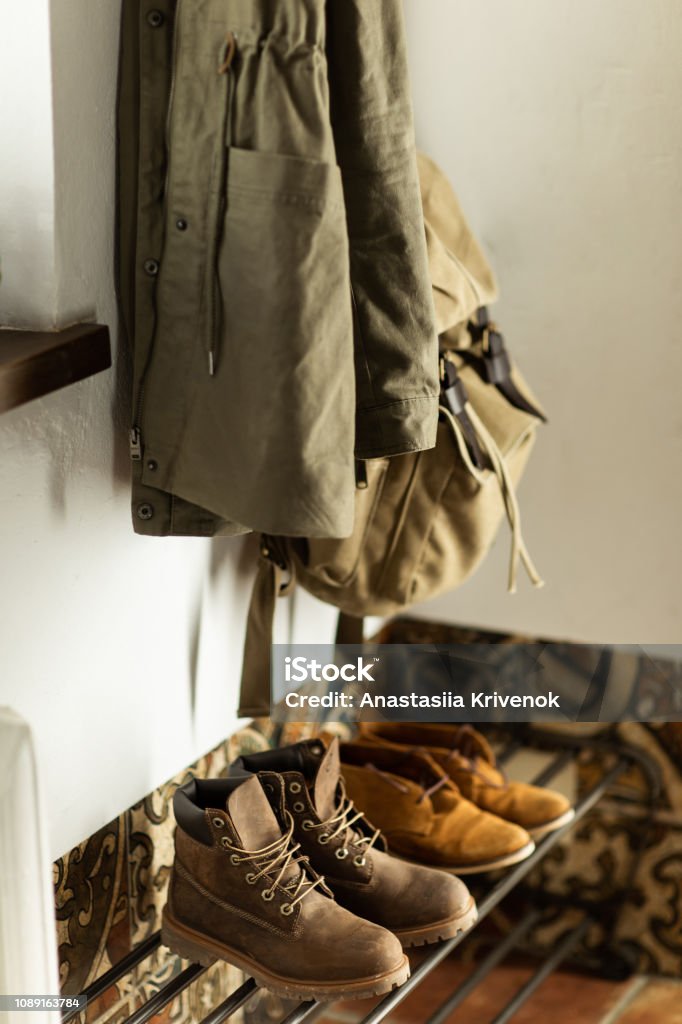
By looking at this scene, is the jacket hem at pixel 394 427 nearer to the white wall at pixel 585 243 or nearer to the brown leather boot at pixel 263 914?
the brown leather boot at pixel 263 914

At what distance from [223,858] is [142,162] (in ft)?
1.98

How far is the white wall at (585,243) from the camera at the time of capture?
138cm

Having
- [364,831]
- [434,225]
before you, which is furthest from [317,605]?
[434,225]

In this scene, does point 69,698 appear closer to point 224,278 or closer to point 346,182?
point 224,278

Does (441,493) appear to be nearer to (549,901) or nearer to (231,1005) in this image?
(231,1005)

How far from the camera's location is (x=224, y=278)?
2.97 feet

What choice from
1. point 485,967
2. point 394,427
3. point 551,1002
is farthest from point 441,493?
point 551,1002

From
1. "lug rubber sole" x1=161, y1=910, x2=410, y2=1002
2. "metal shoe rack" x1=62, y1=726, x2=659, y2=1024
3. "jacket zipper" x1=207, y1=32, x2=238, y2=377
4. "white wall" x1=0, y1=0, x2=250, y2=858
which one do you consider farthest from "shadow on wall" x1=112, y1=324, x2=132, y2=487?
"metal shoe rack" x1=62, y1=726, x2=659, y2=1024

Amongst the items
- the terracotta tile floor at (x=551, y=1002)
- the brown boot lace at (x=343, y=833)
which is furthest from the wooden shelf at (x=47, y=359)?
the terracotta tile floor at (x=551, y=1002)

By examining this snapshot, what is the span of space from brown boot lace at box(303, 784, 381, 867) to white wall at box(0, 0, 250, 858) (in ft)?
0.66

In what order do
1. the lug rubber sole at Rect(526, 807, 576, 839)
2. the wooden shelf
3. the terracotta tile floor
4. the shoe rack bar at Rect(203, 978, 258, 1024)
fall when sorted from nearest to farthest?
the wooden shelf < the shoe rack bar at Rect(203, 978, 258, 1024) < the lug rubber sole at Rect(526, 807, 576, 839) < the terracotta tile floor

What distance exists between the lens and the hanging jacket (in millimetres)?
877

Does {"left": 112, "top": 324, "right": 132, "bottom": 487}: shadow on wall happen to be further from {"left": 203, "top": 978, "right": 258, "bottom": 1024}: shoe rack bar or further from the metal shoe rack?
the metal shoe rack

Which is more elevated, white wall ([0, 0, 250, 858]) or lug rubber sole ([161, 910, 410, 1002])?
white wall ([0, 0, 250, 858])
